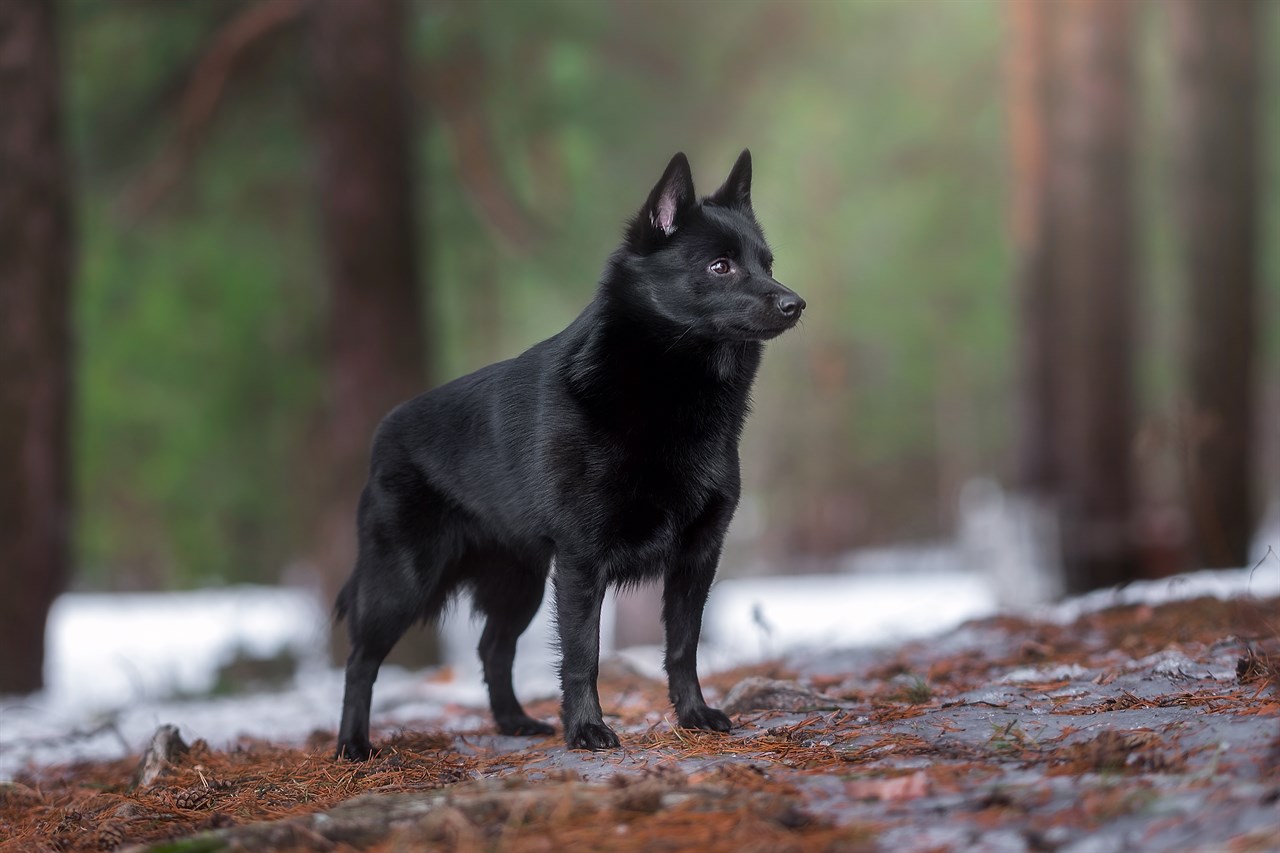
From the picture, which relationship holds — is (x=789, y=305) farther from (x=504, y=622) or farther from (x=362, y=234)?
(x=362, y=234)

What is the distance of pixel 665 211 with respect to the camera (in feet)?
13.5

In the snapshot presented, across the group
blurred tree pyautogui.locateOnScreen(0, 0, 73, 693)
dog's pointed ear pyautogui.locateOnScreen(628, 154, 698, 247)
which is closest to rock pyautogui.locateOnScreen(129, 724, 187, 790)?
dog's pointed ear pyautogui.locateOnScreen(628, 154, 698, 247)

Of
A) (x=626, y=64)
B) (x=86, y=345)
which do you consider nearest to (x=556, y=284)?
(x=626, y=64)

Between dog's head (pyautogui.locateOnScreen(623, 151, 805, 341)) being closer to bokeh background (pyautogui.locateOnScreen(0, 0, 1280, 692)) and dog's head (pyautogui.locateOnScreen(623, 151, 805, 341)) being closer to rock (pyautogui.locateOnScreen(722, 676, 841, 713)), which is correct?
rock (pyautogui.locateOnScreen(722, 676, 841, 713))

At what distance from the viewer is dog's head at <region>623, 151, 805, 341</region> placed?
155 inches

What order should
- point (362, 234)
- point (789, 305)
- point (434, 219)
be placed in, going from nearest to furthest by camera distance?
point (789, 305) → point (362, 234) → point (434, 219)

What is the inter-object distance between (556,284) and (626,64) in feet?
7.50

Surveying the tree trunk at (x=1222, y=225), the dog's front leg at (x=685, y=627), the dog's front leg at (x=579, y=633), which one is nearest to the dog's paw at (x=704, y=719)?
the dog's front leg at (x=685, y=627)

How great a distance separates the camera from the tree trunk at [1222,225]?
9633 mm

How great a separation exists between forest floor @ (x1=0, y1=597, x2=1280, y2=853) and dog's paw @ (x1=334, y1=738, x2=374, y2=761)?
0.21 ft

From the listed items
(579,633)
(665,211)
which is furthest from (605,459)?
(665,211)

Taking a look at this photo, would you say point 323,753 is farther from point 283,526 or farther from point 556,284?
point 283,526

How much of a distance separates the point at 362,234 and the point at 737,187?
5.00m

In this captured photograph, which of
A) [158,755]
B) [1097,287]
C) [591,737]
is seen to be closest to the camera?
[591,737]
